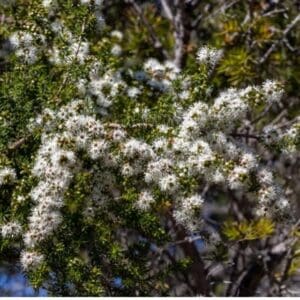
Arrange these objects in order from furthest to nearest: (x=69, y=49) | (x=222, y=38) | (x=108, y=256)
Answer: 1. (x=222, y=38)
2. (x=69, y=49)
3. (x=108, y=256)

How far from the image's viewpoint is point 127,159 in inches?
125

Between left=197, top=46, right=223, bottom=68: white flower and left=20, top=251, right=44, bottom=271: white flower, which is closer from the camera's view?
left=20, top=251, right=44, bottom=271: white flower

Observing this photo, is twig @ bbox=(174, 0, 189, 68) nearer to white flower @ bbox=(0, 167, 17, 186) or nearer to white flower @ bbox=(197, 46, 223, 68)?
white flower @ bbox=(197, 46, 223, 68)

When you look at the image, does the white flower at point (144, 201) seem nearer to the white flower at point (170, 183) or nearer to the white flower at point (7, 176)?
the white flower at point (170, 183)

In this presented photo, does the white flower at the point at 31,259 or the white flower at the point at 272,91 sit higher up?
the white flower at the point at 272,91

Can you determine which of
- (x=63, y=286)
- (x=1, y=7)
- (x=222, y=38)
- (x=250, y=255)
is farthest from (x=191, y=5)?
(x=63, y=286)

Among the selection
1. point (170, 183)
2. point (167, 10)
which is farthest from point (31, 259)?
point (167, 10)

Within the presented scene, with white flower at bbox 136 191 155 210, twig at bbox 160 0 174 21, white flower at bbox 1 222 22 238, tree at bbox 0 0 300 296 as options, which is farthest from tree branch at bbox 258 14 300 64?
white flower at bbox 1 222 22 238

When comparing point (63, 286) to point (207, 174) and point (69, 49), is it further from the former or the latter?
point (69, 49)

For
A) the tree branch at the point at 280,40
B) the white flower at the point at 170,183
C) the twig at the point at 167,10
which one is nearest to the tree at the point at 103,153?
the white flower at the point at 170,183

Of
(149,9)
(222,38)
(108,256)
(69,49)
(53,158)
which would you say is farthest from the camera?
(149,9)

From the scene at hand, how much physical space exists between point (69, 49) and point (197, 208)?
42.0 inches

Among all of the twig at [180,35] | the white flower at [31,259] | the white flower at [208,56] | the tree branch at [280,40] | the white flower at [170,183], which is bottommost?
the white flower at [31,259]

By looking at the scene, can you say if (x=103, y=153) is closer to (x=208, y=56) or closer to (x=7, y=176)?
(x=7, y=176)
